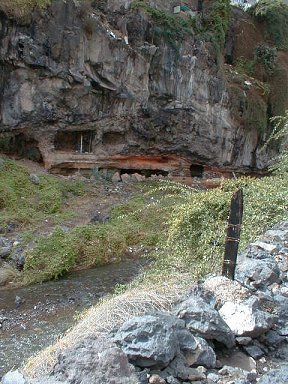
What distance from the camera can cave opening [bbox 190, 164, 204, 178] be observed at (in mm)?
20236

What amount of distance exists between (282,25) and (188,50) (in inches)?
273

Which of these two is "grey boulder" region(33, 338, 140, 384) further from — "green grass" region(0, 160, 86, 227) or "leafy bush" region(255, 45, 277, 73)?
"leafy bush" region(255, 45, 277, 73)

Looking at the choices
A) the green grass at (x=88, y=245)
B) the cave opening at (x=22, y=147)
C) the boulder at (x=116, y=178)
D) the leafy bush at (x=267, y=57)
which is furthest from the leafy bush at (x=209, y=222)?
the leafy bush at (x=267, y=57)

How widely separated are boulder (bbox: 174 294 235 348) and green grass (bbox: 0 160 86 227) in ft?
29.7

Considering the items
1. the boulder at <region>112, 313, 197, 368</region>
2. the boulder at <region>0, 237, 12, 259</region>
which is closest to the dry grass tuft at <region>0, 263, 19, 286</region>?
the boulder at <region>0, 237, 12, 259</region>

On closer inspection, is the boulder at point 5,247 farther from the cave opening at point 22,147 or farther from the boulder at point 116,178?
the boulder at point 116,178

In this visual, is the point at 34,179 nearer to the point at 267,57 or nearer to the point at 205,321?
the point at 205,321

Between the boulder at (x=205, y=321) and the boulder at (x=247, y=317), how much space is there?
11cm

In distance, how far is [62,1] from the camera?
50.6ft

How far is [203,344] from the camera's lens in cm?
334

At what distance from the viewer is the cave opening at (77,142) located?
57.2 feet

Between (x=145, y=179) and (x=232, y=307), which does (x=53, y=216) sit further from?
(x=232, y=307)

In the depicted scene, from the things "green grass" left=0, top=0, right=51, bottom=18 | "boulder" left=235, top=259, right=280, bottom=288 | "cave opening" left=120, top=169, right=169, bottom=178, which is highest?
"green grass" left=0, top=0, right=51, bottom=18

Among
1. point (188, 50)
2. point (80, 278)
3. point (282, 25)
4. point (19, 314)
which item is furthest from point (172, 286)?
point (282, 25)
